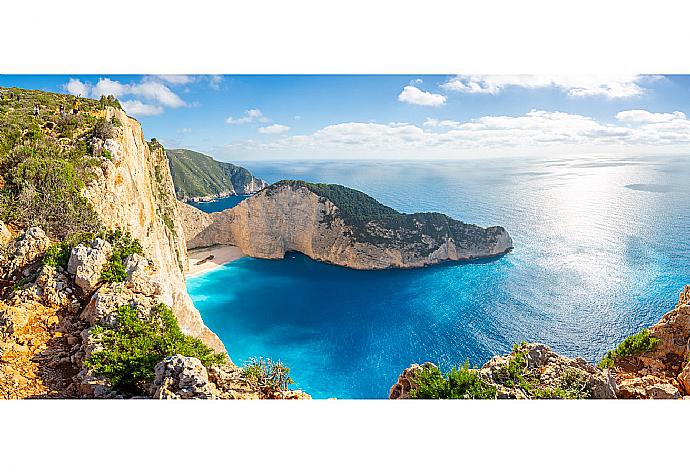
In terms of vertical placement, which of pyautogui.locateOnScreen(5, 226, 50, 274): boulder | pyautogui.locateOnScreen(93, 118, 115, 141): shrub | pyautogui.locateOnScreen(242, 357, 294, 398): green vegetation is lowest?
pyautogui.locateOnScreen(242, 357, 294, 398): green vegetation

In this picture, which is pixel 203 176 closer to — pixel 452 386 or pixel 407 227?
pixel 407 227

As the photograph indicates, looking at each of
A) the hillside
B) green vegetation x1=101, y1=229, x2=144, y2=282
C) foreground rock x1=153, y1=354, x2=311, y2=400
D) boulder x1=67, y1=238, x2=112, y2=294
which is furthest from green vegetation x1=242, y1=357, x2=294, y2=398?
the hillside

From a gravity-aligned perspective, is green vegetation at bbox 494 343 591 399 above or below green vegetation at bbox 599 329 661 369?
above

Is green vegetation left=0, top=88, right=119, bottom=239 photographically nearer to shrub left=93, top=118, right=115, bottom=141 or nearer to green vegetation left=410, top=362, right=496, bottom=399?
shrub left=93, top=118, right=115, bottom=141

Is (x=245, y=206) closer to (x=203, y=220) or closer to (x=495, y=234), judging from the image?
(x=203, y=220)

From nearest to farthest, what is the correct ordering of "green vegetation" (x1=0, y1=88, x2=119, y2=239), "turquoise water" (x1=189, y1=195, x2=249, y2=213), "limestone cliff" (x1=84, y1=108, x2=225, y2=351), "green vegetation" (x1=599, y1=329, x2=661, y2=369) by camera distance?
"green vegetation" (x1=0, y1=88, x2=119, y2=239) → "green vegetation" (x1=599, y1=329, x2=661, y2=369) → "limestone cliff" (x1=84, y1=108, x2=225, y2=351) → "turquoise water" (x1=189, y1=195, x2=249, y2=213)

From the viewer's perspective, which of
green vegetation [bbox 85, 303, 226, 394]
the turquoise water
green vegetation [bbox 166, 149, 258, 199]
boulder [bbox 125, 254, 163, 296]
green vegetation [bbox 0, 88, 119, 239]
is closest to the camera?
green vegetation [bbox 85, 303, 226, 394]
